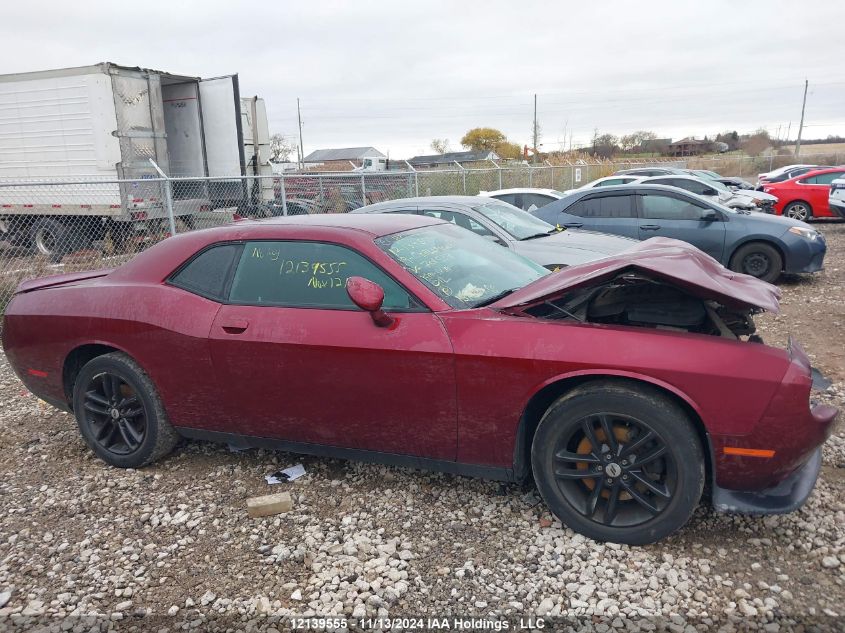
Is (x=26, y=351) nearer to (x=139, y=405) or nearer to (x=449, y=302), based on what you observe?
(x=139, y=405)

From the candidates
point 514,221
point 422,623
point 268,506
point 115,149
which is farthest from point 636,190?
point 115,149

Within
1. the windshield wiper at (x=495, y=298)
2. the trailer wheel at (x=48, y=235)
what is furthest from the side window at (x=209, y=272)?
the trailer wheel at (x=48, y=235)

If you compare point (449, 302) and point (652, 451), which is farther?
point (449, 302)

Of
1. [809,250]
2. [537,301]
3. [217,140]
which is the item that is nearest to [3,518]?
[537,301]

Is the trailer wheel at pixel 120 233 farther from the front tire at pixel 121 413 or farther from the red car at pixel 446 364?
the front tire at pixel 121 413

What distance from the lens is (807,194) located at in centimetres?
1670

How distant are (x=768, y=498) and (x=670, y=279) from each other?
3.46 ft

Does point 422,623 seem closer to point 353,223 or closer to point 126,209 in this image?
point 353,223

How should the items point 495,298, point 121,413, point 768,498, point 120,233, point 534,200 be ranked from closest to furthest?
1. point 768,498
2. point 495,298
3. point 121,413
4. point 534,200
5. point 120,233

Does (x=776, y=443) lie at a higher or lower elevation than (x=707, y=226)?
lower

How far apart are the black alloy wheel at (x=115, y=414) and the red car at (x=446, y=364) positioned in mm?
11

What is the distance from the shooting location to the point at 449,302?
10.8ft

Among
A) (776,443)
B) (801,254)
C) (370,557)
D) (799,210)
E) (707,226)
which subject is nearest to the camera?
(776,443)

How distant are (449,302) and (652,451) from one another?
47.2 inches
